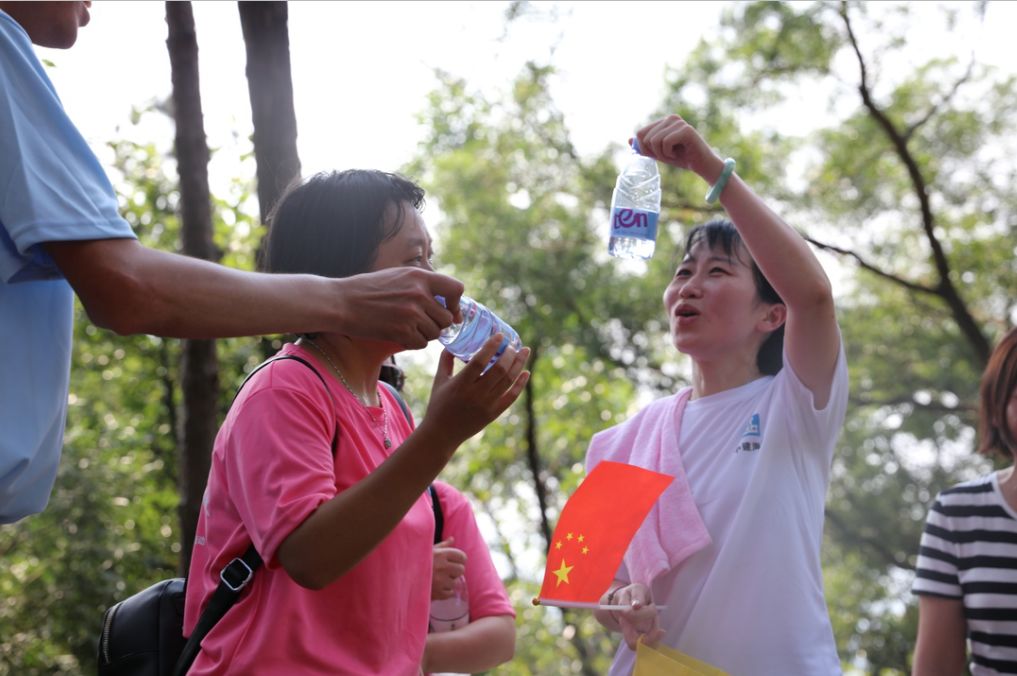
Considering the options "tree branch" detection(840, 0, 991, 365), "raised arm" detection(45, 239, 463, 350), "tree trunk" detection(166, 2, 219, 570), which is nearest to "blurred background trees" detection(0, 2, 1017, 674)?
"tree branch" detection(840, 0, 991, 365)

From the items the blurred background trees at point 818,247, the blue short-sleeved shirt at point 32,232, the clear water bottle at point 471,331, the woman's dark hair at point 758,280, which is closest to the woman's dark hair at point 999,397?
the woman's dark hair at point 758,280

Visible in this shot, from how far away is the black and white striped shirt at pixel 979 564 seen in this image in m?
2.74

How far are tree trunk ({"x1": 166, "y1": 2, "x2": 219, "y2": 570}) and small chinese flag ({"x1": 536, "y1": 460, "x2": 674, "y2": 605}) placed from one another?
1809mm

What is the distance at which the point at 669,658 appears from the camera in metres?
2.21

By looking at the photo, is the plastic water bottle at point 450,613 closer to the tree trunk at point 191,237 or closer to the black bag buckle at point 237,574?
the black bag buckle at point 237,574

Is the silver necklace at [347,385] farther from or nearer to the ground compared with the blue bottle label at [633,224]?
nearer to the ground

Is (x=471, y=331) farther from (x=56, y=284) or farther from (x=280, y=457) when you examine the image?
(x=56, y=284)

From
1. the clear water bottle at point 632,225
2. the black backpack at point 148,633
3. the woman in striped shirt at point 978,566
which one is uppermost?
the clear water bottle at point 632,225

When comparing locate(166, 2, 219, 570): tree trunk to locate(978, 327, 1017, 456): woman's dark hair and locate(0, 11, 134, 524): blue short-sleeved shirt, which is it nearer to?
locate(0, 11, 134, 524): blue short-sleeved shirt

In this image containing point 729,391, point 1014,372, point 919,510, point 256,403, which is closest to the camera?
point 256,403

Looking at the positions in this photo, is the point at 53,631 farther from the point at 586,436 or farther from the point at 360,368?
the point at 586,436

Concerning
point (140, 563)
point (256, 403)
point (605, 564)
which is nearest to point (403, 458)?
point (256, 403)

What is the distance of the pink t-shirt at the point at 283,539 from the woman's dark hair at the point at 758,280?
4.22 feet

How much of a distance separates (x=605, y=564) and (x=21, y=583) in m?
4.82
